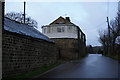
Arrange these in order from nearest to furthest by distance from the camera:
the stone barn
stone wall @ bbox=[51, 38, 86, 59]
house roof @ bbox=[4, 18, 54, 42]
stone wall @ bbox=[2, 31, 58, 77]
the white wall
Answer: stone wall @ bbox=[2, 31, 58, 77] < house roof @ bbox=[4, 18, 54, 42] < stone wall @ bbox=[51, 38, 86, 59] < the stone barn < the white wall

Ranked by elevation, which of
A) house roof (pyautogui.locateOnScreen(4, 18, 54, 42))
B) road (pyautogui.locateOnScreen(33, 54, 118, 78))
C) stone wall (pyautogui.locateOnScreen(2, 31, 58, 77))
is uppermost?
house roof (pyautogui.locateOnScreen(4, 18, 54, 42))

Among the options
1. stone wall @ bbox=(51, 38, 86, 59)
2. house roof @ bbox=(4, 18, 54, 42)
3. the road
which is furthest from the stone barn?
house roof @ bbox=(4, 18, 54, 42)

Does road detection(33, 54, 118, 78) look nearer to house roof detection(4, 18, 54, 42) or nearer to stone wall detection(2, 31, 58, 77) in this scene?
stone wall detection(2, 31, 58, 77)

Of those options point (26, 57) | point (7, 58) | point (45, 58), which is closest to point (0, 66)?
point (7, 58)

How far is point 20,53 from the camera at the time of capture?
10.2 meters

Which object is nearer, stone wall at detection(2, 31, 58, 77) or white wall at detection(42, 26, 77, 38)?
stone wall at detection(2, 31, 58, 77)

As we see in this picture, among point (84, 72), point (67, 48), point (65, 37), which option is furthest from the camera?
point (65, 37)

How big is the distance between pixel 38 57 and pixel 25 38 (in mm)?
2842

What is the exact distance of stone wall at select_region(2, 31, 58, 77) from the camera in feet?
28.6

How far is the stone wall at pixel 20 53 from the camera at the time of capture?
873cm

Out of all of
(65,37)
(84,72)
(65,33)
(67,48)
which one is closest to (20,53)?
(84,72)

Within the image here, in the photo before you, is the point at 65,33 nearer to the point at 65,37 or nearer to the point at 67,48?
the point at 65,37

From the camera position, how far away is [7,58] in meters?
8.81

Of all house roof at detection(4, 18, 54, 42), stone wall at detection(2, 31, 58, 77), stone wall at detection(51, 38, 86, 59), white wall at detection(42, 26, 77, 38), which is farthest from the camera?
white wall at detection(42, 26, 77, 38)
